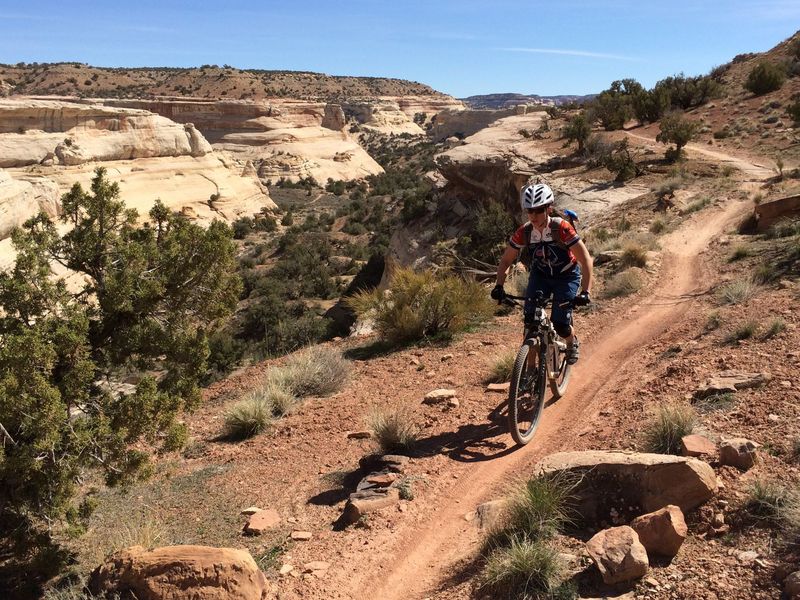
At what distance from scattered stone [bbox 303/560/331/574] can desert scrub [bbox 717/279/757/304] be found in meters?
6.31

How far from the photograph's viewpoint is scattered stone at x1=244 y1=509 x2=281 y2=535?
4.39 m

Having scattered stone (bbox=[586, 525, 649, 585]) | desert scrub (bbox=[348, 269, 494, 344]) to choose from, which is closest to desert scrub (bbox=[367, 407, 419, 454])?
scattered stone (bbox=[586, 525, 649, 585])

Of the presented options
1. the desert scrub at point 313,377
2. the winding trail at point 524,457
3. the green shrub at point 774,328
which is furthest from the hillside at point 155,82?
the green shrub at point 774,328

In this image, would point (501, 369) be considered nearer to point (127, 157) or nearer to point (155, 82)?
point (127, 157)

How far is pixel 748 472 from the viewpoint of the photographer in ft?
Result: 11.1

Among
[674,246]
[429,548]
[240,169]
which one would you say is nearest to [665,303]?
[674,246]

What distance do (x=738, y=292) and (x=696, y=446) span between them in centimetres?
496

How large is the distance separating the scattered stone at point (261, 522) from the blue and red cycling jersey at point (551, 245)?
282 centimetres

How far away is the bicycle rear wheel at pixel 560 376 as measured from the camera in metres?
5.47

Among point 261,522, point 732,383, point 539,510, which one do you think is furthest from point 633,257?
point 261,522

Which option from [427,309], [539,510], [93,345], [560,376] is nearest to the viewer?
[539,510]

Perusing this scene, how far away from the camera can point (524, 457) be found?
15.4 ft

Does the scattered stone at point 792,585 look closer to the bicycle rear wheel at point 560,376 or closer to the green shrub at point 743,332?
the bicycle rear wheel at point 560,376

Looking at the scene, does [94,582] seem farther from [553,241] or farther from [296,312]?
[296,312]
